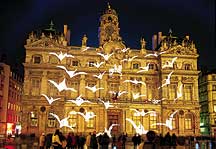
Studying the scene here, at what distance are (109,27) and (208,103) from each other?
92.8 feet

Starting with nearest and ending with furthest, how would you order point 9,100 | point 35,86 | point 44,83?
point 44,83 < point 35,86 < point 9,100

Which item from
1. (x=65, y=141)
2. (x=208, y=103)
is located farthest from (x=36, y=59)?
(x=208, y=103)

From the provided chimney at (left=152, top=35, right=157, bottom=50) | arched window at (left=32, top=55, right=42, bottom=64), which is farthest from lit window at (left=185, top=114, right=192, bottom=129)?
arched window at (left=32, top=55, right=42, bottom=64)

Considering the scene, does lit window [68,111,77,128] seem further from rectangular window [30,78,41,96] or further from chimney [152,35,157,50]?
chimney [152,35,157,50]

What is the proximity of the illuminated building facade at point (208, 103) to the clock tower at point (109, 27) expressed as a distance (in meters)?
25.0

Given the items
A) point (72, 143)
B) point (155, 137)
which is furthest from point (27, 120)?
point (155, 137)

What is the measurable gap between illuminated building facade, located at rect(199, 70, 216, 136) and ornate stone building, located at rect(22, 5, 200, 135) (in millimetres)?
13200

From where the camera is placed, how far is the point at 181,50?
52625mm

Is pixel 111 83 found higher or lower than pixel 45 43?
lower

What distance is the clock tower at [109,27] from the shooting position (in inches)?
2039

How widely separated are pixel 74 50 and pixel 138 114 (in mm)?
15645

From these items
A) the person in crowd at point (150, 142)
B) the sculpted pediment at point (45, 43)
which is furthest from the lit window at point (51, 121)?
the person in crowd at point (150, 142)

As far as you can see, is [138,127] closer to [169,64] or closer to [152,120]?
[152,120]

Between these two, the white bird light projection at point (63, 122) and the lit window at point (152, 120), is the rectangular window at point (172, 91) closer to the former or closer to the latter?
the lit window at point (152, 120)
